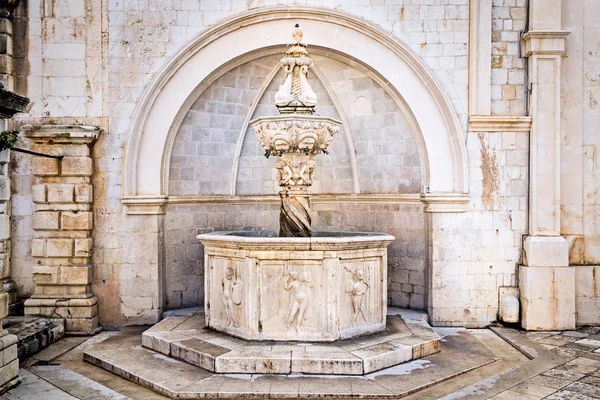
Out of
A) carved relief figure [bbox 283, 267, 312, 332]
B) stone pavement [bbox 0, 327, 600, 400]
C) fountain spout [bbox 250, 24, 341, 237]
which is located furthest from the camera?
fountain spout [bbox 250, 24, 341, 237]

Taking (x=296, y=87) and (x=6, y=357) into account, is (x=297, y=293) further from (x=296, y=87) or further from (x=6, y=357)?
(x=6, y=357)

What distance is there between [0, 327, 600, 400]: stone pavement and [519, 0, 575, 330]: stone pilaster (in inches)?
20.4

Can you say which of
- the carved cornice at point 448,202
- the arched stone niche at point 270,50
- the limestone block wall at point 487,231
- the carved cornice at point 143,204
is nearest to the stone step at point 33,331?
the arched stone niche at point 270,50

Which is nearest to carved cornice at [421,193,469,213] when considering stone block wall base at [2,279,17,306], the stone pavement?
the stone pavement

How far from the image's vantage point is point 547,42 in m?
6.93

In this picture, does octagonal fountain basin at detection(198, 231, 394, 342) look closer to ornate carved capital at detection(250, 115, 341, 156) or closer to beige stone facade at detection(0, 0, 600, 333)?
ornate carved capital at detection(250, 115, 341, 156)

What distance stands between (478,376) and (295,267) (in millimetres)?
2125

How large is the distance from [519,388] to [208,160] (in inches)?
211

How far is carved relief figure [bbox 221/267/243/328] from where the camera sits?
5.64 meters

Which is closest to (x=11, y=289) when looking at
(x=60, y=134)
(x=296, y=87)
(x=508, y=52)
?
(x=60, y=134)

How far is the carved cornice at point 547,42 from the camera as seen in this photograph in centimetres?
691

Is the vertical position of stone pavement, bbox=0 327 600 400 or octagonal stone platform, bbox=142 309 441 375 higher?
octagonal stone platform, bbox=142 309 441 375

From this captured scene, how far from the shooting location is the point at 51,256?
692 centimetres

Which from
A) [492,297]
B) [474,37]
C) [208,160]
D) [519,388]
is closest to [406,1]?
[474,37]
